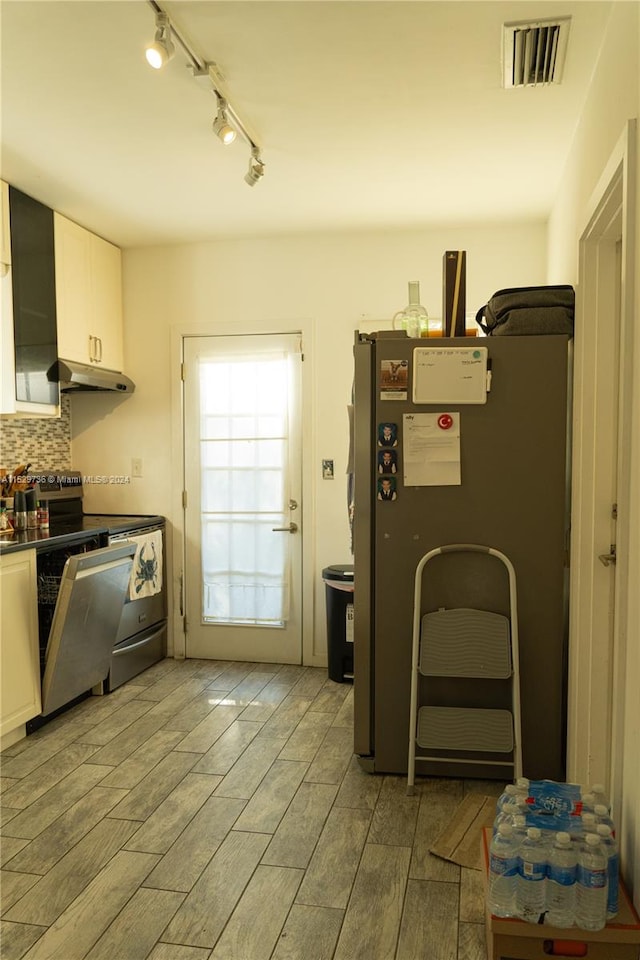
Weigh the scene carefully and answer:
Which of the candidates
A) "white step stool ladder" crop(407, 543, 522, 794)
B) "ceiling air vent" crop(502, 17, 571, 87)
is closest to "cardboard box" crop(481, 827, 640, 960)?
"white step stool ladder" crop(407, 543, 522, 794)

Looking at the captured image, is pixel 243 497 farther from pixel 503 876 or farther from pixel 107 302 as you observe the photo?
pixel 503 876

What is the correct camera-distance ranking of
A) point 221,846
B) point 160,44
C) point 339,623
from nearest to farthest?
point 160,44, point 221,846, point 339,623

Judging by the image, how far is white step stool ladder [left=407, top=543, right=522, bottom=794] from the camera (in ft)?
8.64

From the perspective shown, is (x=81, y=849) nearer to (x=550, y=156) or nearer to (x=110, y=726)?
(x=110, y=726)

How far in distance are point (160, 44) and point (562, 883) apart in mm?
2546

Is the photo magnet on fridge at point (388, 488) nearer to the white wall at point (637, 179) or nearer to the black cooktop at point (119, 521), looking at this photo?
the white wall at point (637, 179)

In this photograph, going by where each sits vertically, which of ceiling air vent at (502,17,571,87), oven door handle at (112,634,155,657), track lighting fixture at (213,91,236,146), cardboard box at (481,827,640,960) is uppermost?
ceiling air vent at (502,17,571,87)

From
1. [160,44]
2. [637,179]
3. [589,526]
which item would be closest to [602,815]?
[589,526]

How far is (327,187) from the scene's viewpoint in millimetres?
3486

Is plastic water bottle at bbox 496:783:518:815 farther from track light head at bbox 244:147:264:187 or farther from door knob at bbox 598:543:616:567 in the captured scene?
track light head at bbox 244:147:264:187

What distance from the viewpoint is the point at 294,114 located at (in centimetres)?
272

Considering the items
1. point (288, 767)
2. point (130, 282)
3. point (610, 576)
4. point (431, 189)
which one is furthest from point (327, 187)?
point (288, 767)

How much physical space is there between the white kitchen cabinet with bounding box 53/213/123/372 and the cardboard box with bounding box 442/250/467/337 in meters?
2.14

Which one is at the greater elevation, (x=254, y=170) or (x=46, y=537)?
(x=254, y=170)
